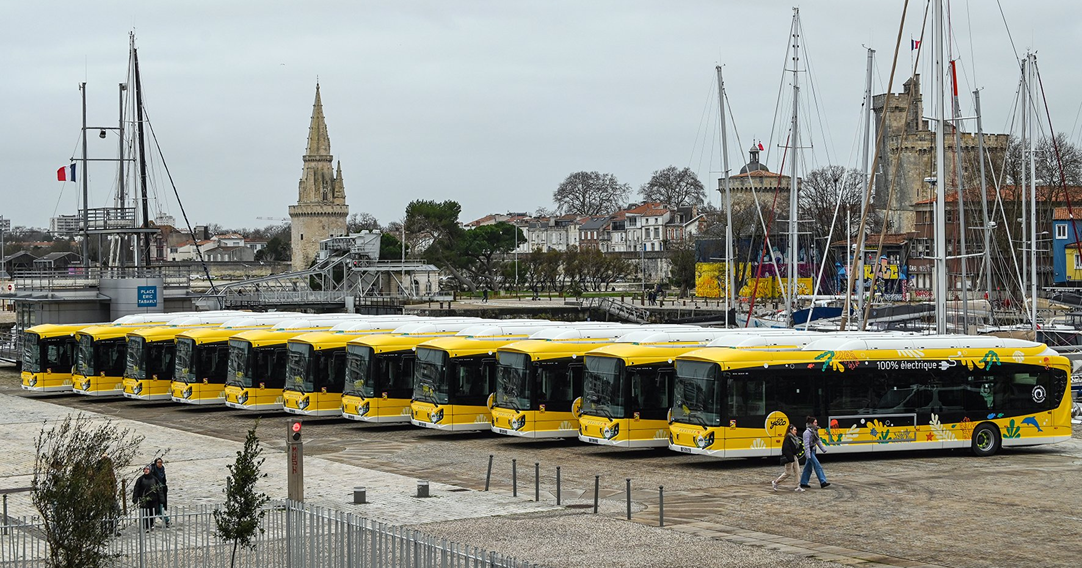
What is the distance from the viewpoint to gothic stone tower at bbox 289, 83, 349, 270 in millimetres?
163000

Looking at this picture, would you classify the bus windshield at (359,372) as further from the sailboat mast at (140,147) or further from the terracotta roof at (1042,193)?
the terracotta roof at (1042,193)

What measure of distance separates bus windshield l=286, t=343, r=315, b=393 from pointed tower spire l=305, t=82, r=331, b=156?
129 metres

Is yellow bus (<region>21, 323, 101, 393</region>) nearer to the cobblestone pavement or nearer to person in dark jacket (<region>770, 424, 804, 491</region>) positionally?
the cobblestone pavement

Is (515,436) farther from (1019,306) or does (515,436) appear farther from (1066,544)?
(1019,306)

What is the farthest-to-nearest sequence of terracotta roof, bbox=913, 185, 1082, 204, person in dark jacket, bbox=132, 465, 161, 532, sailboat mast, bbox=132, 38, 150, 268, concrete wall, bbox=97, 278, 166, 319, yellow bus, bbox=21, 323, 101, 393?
1. terracotta roof, bbox=913, 185, 1082, 204
2. sailboat mast, bbox=132, 38, 150, 268
3. concrete wall, bbox=97, 278, 166, 319
4. yellow bus, bbox=21, 323, 101, 393
5. person in dark jacket, bbox=132, 465, 161, 532

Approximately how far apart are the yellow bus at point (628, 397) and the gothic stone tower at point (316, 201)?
136480 millimetres

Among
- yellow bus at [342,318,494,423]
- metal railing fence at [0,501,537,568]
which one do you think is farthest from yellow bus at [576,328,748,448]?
metal railing fence at [0,501,537,568]

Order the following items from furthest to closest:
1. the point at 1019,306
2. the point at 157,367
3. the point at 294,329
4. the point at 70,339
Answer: the point at 1019,306, the point at 70,339, the point at 157,367, the point at 294,329

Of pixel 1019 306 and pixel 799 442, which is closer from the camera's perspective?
pixel 799 442

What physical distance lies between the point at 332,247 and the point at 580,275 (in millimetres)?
44823

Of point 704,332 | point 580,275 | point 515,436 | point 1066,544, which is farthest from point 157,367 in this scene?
point 580,275

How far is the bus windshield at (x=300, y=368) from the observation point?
35594mm

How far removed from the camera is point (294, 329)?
38844 mm

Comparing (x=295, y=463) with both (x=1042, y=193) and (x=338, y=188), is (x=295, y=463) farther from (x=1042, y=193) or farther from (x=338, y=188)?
(x=338, y=188)
